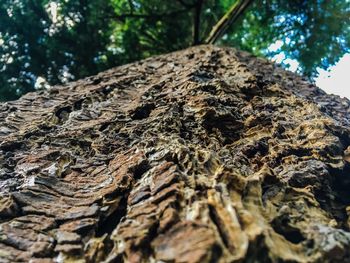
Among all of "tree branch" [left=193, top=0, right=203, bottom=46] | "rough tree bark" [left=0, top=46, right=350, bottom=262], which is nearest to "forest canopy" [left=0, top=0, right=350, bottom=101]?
"tree branch" [left=193, top=0, right=203, bottom=46]

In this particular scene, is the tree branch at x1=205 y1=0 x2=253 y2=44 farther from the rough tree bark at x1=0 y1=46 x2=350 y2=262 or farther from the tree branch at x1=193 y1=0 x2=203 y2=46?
the rough tree bark at x1=0 y1=46 x2=350 y2=262

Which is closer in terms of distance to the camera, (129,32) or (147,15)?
(147,15)

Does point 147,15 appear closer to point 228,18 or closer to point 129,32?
point 129,32

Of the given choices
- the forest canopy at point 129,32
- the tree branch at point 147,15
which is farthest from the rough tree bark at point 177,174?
the tree branch at point 147,15

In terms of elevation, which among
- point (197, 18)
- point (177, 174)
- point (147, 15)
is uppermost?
point (147, 15)

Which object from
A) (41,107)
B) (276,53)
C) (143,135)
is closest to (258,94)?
(143,135)

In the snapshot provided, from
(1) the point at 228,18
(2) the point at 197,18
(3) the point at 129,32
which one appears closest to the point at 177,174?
(2) the point at 197,18

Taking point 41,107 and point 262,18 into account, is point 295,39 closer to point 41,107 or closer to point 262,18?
point 262,18
